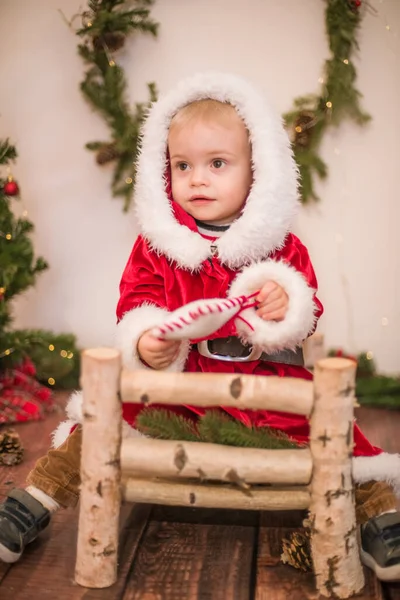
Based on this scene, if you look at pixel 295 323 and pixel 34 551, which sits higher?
pixel 295 323

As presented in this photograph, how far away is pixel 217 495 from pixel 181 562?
0.61 ft

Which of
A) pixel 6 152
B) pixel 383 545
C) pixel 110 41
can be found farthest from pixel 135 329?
pixel 110 41

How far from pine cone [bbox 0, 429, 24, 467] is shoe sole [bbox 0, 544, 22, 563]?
1.39 ft

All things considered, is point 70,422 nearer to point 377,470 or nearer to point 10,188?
point 377,470

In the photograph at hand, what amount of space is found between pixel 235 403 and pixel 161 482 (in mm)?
204

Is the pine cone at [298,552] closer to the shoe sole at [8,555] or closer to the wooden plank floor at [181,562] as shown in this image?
the wooden plank floor at [181,562]

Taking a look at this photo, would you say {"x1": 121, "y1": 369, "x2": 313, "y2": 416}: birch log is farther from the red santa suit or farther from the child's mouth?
the child's mouth

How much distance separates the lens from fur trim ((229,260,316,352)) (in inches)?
48.4

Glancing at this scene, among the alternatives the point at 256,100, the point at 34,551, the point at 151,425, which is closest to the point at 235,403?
the point at 151,425

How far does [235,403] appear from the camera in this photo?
107 cm

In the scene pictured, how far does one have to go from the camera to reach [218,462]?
3.56ft

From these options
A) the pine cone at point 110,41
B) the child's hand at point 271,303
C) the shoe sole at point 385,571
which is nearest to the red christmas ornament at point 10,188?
the pine cone at point 110,41

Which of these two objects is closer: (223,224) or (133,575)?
(133,575)

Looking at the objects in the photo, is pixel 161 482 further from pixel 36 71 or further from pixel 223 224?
pixel 36 71
